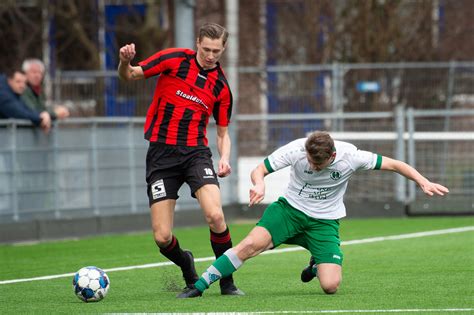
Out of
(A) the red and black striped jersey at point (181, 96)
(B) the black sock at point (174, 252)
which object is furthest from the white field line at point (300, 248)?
(A) the red and black striped jersey at point (181, 96)

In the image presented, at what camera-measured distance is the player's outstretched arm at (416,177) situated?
952 centimetres

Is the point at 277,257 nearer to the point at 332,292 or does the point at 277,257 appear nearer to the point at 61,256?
the point at 61,256

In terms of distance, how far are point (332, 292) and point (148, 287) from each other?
182cm

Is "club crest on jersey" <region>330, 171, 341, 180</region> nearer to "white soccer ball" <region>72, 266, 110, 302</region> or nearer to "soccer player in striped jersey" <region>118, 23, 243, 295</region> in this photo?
"soccer player in striped jersey" <region>118, 23, 243, 295</region>

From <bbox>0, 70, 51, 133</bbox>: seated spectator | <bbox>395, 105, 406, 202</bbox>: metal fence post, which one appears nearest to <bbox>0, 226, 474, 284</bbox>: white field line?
<bbox>395, 105, 406, 202</bbox>: metal fence post

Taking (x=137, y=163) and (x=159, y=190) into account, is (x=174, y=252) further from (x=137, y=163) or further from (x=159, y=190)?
(x=137, y=163)

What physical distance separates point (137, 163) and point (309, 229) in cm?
789

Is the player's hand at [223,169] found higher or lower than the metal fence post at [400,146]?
higher

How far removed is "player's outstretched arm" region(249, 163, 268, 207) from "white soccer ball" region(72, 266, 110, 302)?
1323mm

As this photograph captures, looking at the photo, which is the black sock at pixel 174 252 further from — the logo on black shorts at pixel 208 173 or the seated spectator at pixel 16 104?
the seated spectator at pixel 16 104

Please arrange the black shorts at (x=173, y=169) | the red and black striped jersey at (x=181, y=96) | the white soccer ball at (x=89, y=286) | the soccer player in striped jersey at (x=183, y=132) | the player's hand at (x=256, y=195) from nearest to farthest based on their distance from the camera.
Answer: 1. the player's hand at (x=256, y=195)
2. the white soccer ball at (x=89, y=286)
3. the soccer player in striped jersey at (x=183, y=132)
4. the black shorts at (x=173, y=169)
5. the red and black striped jersey at (x=181, y=96)

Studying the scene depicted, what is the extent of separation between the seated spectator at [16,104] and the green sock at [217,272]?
21.6 ft

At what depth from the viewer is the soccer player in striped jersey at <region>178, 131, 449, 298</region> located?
9.81 metres

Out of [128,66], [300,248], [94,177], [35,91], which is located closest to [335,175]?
[128,66]
